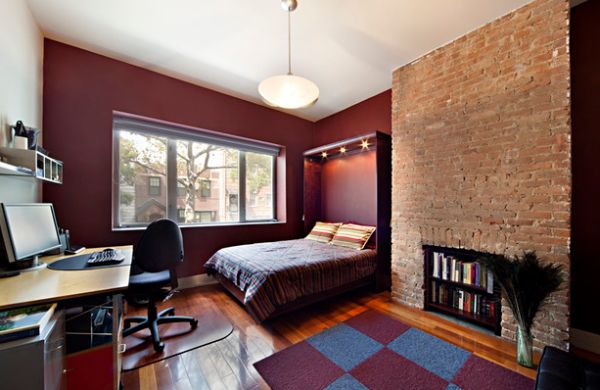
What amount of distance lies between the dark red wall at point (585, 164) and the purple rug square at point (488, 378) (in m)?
0.95

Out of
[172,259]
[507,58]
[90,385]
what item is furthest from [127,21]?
[507,58]

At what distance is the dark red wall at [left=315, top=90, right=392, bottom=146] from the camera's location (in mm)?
3495

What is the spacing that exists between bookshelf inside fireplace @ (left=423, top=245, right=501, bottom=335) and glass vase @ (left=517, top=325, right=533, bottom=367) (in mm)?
362

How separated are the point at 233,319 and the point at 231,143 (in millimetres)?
2544

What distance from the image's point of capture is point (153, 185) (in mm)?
3188

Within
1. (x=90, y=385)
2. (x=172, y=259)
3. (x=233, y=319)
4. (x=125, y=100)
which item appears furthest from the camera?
(x=125, y=100)

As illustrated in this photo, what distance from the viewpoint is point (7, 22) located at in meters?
1.69

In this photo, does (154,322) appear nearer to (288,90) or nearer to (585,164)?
(288,90)

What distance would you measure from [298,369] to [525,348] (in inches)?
67.8

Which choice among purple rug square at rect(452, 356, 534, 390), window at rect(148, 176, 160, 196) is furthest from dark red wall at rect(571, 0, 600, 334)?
window at rect(148, 176, 160, 196)

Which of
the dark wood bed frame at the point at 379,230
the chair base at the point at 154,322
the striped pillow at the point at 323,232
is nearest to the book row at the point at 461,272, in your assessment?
the dark wood bed frame at the point at 379,230

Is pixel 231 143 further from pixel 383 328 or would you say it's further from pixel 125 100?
pixel 383 328

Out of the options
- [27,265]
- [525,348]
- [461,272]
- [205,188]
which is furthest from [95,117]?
[525,348]

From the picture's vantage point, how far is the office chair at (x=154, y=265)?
1.96 meters
